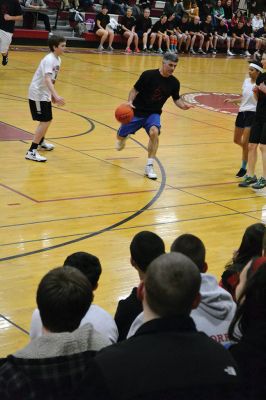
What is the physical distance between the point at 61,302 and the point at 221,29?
27.9 m

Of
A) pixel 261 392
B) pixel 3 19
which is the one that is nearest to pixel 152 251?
pixel 261 392

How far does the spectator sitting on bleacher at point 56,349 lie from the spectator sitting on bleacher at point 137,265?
1182 millimetres

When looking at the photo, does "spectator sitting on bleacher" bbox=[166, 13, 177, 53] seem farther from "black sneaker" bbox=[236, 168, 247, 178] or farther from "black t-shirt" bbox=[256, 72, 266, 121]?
"black t-shirt" bbox=[256, 72, 266, 121]

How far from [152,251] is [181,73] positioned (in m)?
17.6

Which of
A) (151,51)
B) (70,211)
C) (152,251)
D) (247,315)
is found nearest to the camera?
(247,315)

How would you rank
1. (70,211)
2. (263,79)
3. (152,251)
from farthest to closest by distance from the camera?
(263,79), (70,211), (152,251)

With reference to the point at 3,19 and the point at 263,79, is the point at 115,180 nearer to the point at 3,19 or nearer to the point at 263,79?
the point at 263,79

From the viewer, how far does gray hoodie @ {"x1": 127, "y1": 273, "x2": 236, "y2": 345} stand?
397cm

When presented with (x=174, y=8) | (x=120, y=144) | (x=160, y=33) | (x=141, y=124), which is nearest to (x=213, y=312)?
(x=141, y=124)

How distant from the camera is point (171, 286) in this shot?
2.80 metres

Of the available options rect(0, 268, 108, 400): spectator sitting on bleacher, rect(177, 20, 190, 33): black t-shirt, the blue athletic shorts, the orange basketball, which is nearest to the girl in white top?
the blue athletic shorts

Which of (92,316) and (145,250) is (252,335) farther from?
(145,250)

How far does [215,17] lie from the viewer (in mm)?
29547

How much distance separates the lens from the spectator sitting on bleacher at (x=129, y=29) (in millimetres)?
25625
